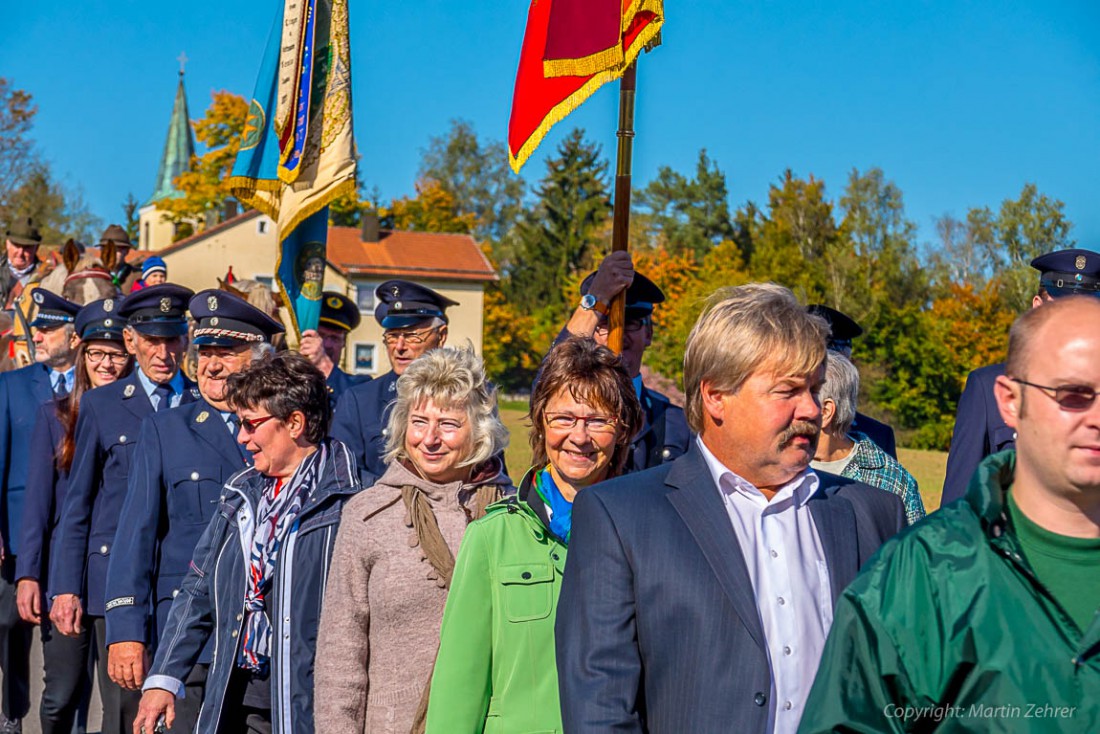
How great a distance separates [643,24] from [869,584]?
327cm

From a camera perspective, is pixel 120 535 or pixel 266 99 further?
pixel 266 99

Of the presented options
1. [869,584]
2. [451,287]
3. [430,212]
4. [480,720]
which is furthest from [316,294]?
[430,212]

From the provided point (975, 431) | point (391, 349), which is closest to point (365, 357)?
point (391, 349)

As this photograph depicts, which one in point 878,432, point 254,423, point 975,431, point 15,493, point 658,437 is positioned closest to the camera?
point 254,423

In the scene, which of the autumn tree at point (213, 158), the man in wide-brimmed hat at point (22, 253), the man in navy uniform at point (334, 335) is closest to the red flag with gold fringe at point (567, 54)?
the man in navy uniform at point (334, 335)

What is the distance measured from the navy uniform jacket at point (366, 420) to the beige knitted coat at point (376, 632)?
2.63m

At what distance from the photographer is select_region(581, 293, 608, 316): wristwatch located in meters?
5.14

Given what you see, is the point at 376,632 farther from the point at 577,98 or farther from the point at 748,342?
the point at 577,98

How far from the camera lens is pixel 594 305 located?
5172 millimetres

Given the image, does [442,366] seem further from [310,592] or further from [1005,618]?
[1005,618]

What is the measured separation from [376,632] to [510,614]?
0.74 metres

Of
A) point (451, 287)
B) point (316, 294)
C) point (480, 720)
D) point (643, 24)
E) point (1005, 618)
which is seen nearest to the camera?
point (1005, 618)

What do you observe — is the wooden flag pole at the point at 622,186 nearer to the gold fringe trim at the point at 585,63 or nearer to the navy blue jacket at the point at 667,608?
the gold fringe trim at the point at 585,63

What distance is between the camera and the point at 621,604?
10.4 ft
